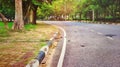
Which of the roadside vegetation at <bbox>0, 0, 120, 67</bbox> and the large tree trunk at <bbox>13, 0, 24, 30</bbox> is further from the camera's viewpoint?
the large tree trunk at <bbox>13, 0, 24, 30</bbox>

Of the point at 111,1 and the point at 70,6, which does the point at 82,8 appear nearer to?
the point at 111,1

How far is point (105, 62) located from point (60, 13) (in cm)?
12721

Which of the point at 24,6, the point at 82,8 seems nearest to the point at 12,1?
the point at 24,6

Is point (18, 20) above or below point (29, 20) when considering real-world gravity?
above

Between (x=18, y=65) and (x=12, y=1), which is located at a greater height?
(x=12, y=1)

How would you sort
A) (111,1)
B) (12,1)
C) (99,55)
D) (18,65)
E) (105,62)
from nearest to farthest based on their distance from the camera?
(18,65) < (105,62) < (99,55) < (12,1) < (111,1)

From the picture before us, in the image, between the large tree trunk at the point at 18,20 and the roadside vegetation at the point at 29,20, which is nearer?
the roadside vegetation at the point at 29,20

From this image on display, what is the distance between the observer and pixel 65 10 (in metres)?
136

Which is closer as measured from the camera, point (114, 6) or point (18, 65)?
point (18, 65)

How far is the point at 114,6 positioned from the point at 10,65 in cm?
6343

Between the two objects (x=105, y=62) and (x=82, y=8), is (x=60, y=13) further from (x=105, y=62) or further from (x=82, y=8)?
(x=105, y=62)

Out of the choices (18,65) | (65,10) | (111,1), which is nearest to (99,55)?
(18,65)

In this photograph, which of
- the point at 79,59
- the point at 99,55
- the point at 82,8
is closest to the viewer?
the point at 79,59

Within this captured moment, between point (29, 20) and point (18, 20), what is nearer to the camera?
point (18, 20)
